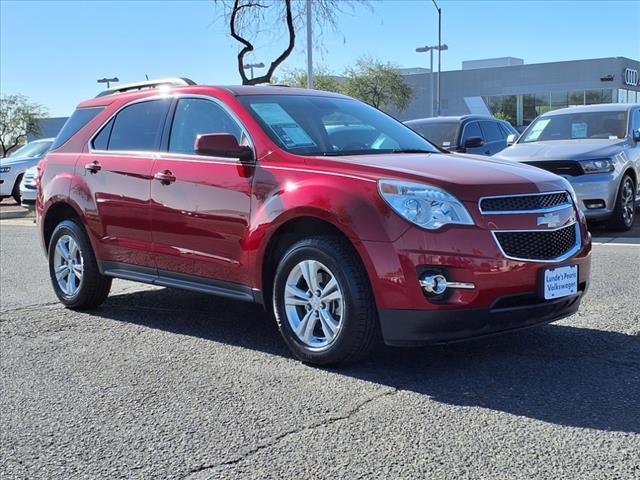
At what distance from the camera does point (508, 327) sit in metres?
4.34

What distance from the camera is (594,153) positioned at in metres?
10.2

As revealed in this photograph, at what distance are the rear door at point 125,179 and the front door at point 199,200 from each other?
14 centimetres

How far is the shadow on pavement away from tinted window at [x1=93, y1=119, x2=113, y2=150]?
146 centimetres

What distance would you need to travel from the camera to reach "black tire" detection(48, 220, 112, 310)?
6.41 meters

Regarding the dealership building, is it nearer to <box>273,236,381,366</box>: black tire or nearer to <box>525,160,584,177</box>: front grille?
<box>525,160,584,177</box>: front grille

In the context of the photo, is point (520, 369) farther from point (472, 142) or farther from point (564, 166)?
point (564, 166)

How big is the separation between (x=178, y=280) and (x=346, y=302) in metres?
1.68

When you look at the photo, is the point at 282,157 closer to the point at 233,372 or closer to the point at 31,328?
the point at 233,372

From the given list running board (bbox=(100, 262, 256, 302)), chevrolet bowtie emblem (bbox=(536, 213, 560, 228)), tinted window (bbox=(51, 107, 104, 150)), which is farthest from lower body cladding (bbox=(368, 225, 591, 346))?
tinted window (bbox=(51, 107, 104, 150))

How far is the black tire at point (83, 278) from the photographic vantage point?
21.0ft

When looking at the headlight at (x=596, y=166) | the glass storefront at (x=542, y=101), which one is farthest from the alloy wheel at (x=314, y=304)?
the glass storefront at (x=542, y=101)

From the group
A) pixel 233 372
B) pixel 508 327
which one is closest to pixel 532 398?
pixel 508 327

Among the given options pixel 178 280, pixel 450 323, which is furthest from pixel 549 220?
pixel 178 280

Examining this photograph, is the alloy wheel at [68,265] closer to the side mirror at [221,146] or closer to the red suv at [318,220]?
the red suv at [318,220]
